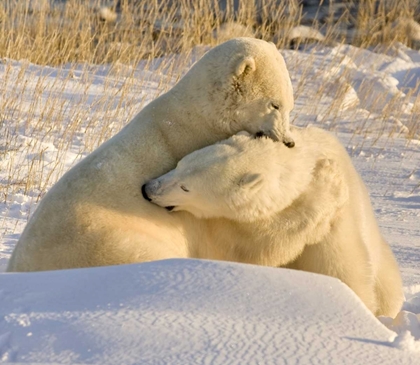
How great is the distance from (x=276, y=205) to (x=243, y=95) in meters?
0.57

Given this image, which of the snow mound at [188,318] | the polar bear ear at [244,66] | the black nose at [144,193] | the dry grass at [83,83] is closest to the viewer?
the snow mound at [188,318]

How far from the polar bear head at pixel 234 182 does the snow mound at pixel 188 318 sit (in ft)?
2.78

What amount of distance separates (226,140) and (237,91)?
283 millimetres

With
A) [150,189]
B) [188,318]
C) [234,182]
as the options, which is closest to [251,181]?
[234,182]

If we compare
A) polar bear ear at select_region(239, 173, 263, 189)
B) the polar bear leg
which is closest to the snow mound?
polar bear ear at select_region(239, 173, 263, 189)

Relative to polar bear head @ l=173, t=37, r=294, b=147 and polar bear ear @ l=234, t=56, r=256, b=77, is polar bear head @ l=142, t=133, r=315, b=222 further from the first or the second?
polar bear ear @ l=234, t=56, r=256, b=77

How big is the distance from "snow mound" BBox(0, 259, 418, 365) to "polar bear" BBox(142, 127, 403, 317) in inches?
33.9

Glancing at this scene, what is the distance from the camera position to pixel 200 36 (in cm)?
1109

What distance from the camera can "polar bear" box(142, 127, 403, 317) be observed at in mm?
3689

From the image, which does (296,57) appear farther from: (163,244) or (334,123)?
(163,244)

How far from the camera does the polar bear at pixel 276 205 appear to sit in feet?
12.1

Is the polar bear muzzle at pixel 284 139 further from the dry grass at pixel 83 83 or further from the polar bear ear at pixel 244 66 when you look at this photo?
the dry grass at pixel 83 83

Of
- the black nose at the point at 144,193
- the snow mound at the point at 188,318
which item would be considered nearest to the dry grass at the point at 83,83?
the black nose at the point at 144,193

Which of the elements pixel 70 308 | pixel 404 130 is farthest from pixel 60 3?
pixel 70 308
